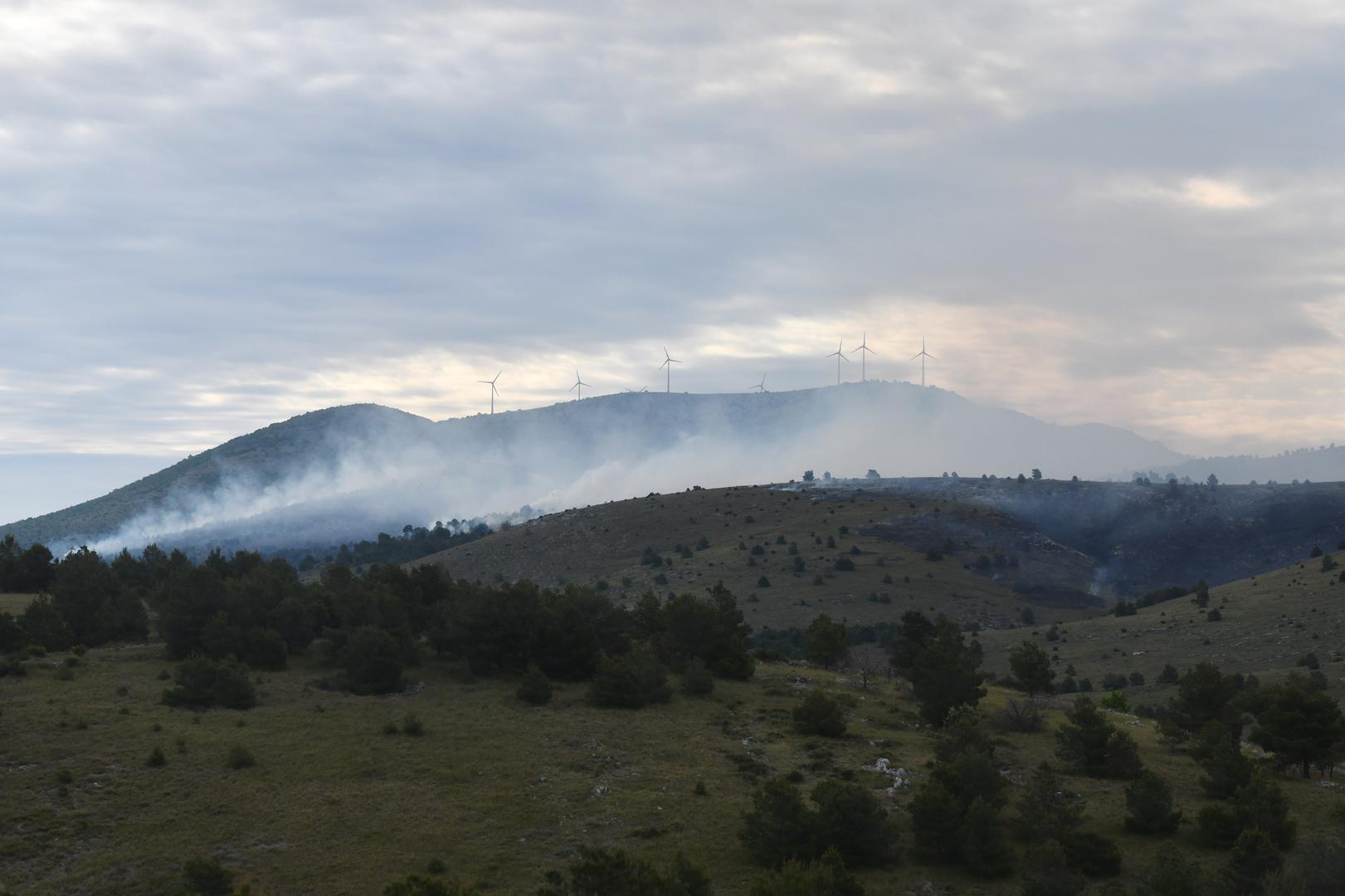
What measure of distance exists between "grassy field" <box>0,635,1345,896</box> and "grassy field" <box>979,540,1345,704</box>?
35528 millimetres

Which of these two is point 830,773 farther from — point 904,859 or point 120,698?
point 120,698

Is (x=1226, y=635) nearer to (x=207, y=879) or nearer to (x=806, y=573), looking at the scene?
(x=806, y=573)

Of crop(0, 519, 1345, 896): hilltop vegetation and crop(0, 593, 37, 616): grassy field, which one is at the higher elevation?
crop(0, 593, 37, 616): grassy field

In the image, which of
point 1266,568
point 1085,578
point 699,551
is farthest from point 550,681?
point 1266,568

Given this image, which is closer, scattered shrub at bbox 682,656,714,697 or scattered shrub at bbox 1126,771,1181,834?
scattered shrub at bbox 1126,771,1181,834

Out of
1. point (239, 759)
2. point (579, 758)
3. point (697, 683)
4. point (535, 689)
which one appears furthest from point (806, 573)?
point (239, 759)

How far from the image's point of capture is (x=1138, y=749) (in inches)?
2611

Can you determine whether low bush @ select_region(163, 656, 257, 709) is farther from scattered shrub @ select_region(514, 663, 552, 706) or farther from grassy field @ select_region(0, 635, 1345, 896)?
scattered shrub @ select_region(514, 663, 552, 706)

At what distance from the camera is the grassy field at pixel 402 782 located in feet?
163

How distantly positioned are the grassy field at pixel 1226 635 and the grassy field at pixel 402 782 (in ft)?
117

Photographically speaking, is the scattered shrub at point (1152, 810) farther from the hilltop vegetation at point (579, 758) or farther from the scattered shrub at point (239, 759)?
the scattered shrub at point (239, 759)

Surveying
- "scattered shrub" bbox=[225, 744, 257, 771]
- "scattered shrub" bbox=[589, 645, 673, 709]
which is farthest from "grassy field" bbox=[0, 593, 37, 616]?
"scattered shrub" bbox=[589, 645, 673, 709]

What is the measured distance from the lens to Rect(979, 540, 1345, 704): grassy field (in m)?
105

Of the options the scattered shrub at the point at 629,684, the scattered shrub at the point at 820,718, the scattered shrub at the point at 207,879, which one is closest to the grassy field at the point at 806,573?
the scattered shrub at the point at 629,684
